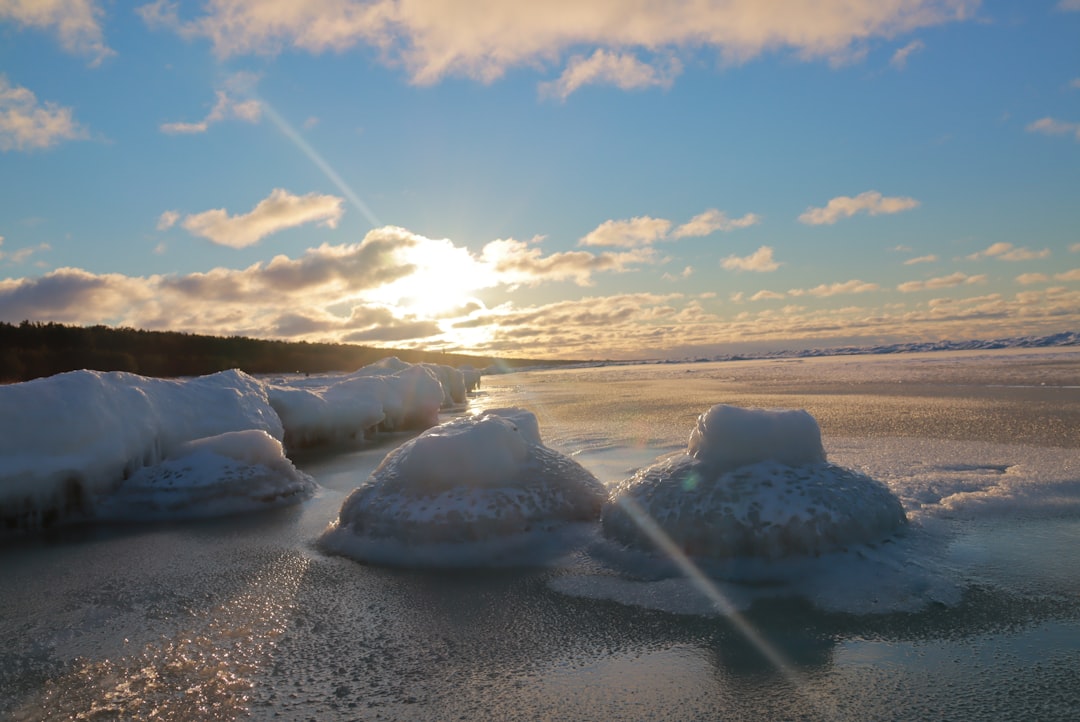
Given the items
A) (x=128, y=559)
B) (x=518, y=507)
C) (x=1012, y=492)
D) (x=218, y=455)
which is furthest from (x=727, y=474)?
(x=218, y=455)

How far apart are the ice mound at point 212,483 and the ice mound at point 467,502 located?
1.31m

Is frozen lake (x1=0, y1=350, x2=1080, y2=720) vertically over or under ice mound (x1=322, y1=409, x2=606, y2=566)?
under

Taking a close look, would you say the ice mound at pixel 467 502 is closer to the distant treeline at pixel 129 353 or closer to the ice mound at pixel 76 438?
the ice mound at pixel 76 438

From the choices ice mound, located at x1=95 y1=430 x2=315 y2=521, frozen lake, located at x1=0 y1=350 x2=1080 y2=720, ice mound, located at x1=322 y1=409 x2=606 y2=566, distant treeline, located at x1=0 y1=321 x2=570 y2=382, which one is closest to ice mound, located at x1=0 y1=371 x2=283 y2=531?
ice mound, located at x1=95 y1=430 x2=315 y2=521

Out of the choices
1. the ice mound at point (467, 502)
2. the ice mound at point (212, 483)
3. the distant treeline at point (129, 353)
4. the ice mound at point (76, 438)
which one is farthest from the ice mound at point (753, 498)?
the distant treeline at point (129, 353)

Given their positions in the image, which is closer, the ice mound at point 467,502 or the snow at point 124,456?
the ice mound at point 467,502

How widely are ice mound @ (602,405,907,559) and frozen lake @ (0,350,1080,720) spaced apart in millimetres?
165

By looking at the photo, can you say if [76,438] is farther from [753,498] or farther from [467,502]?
[753,498]

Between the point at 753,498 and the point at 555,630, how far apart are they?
4.38 feet

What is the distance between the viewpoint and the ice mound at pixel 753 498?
309 centimetres

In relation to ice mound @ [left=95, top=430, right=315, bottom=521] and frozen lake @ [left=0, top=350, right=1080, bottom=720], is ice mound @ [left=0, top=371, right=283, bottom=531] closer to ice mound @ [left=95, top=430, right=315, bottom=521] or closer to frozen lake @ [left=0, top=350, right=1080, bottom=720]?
ice mound @ [left=95, top=430, right=315, bottom=521]

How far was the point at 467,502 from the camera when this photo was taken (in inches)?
146

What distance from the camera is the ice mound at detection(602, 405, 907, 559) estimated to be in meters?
3.09

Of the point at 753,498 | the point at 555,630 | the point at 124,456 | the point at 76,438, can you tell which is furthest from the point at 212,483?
the point at 753,498
